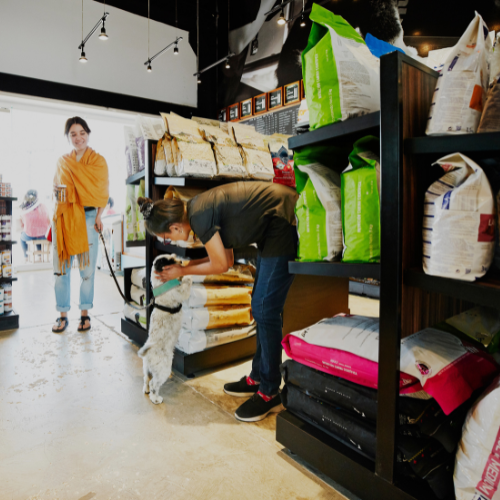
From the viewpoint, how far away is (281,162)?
2.95 metres

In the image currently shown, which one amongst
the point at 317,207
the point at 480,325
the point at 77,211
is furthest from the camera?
the point at 77,211

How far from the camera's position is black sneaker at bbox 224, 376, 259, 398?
208cm

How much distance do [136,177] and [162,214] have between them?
1016 mm

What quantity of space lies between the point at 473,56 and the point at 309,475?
146cm

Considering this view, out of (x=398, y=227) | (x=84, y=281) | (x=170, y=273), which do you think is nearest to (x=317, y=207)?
(x=398, y=227)

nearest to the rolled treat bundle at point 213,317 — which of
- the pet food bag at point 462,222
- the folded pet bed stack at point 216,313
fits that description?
the folded pet bed stack at point 216,313

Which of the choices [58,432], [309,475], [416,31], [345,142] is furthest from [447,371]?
[416,31]

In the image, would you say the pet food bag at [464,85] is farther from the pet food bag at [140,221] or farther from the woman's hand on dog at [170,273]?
the pet food bag at [140,221]

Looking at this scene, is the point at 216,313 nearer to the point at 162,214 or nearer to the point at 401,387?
the point at 162,214

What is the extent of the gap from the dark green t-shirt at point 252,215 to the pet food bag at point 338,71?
0.65 m

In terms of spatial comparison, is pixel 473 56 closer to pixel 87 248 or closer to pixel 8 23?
pixel 87 248

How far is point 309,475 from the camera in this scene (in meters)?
1.43

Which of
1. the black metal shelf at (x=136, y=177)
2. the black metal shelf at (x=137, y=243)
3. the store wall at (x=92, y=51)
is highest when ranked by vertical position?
the store wall at (x=92, y=51)

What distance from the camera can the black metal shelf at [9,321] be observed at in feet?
10.6
